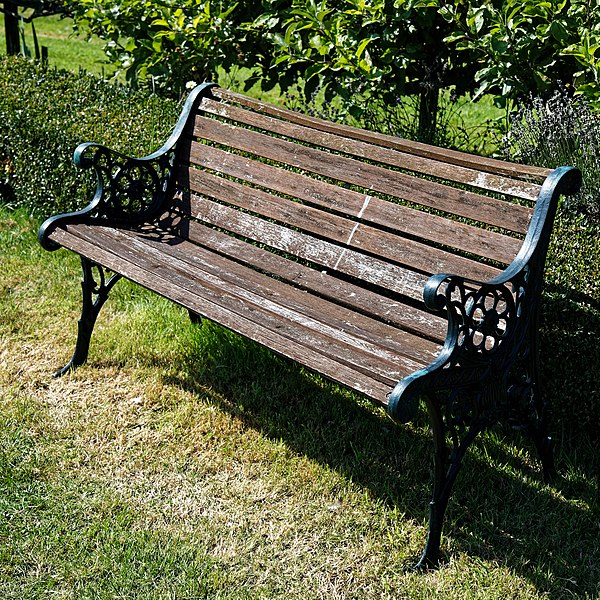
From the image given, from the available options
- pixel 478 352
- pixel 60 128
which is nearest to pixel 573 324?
pixel 478 352

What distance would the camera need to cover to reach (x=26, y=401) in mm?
3986

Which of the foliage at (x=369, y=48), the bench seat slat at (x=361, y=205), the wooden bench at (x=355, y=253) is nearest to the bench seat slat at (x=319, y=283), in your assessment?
the wooden bench at (x=355, y=253)

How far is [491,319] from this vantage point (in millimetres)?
2932

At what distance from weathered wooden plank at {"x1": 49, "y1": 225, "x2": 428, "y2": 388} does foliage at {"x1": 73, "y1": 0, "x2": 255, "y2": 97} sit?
6.92ft

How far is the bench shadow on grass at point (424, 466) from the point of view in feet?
10.4

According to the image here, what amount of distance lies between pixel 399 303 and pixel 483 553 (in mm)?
995

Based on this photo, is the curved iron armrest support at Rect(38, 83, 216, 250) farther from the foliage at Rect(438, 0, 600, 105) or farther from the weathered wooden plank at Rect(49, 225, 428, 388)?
the foliage at Rect(438, 0, 600, 105)

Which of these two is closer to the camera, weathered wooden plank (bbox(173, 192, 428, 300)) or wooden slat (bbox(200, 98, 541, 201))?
wooden slat (bbox(200, 98, 541, 201))

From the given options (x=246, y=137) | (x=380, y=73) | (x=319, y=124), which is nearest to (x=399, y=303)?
(x=319, y=124)

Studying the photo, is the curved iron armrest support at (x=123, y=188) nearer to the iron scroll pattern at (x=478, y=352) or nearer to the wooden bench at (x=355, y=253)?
the wooden bench at (x=355, y=253)

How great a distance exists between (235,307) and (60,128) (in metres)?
2.66

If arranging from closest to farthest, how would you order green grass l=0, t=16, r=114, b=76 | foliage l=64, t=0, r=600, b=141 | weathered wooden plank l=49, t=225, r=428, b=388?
1. weathered wooden plank l=49, t=225, r=428, b=388
2. foliage l=64, t=0, r=600, b=141
3. green grass l=0, t=16, r=114, b=76

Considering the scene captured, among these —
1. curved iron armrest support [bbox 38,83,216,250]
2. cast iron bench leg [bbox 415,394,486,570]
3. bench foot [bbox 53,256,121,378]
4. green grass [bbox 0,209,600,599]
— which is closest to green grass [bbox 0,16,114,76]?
curved iron armrest support [bbox 38,83,216,250]

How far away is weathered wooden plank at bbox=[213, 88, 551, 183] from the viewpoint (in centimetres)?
317
